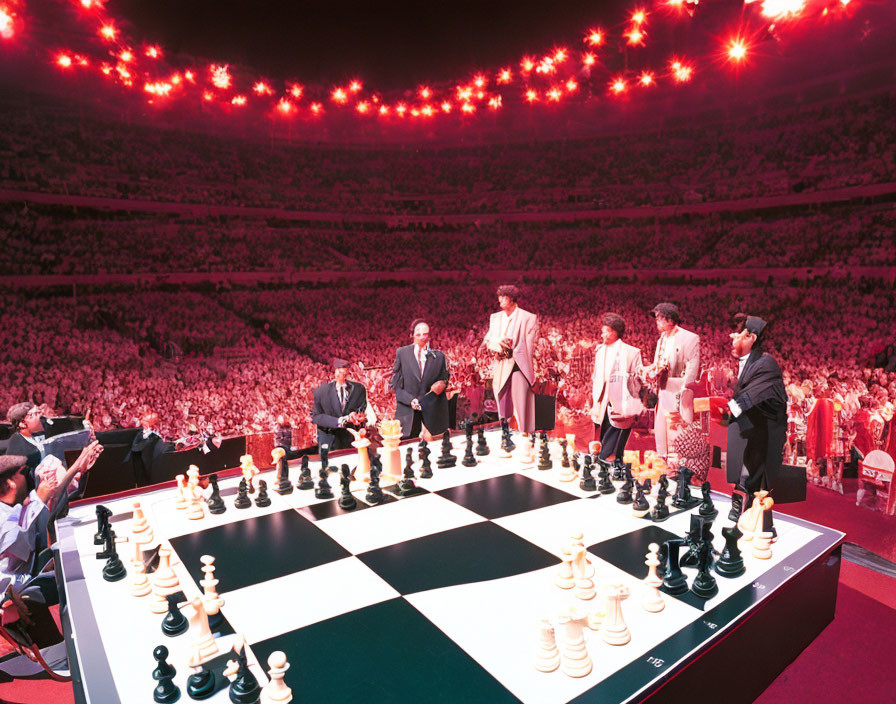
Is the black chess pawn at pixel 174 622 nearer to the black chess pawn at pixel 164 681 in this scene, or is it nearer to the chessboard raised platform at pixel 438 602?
the chessboard raised platform at pixel 438 602

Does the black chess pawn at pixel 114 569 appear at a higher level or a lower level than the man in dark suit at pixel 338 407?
lower

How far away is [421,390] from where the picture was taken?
17.9 ft

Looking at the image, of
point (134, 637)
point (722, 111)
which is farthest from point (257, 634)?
point (722, 111)

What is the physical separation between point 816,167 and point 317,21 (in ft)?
40.0

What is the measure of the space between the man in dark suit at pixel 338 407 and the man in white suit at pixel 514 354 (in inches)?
68.1

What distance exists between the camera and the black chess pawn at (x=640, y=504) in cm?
323

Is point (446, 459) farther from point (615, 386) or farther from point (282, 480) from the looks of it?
point (615, 386)

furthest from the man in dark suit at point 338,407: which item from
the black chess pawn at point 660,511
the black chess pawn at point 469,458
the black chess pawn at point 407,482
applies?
the black chess pawn at point 660,511

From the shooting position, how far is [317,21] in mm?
14805

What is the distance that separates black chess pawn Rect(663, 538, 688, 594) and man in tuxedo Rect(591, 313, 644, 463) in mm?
2691

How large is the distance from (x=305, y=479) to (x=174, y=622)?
63.5 inches

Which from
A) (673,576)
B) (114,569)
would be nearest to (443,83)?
(114,569)

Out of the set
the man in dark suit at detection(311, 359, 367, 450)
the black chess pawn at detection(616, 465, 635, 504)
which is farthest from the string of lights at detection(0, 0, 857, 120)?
the black chess pawn at detection(616, 465, 635, 504)

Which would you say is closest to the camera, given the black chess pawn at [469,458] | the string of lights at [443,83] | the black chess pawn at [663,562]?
the black chess pawn at [663,562]
